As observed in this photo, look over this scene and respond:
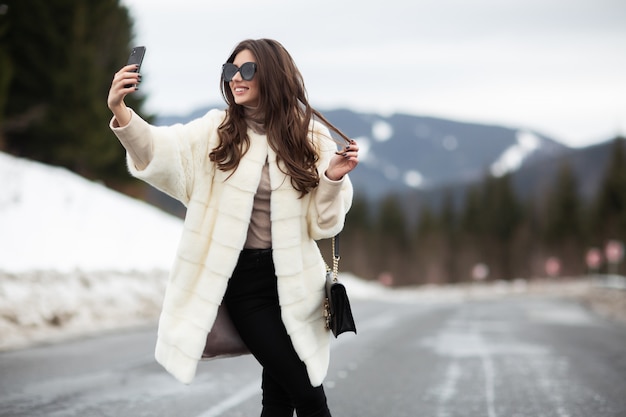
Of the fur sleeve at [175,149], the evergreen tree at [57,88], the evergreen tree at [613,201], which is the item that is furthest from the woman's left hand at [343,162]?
the evergreen tree at [613,201]

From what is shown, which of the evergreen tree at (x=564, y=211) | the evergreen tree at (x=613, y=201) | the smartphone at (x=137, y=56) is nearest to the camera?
the smartphone at (x=137, y=56)

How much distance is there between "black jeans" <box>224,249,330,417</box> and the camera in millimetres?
3818

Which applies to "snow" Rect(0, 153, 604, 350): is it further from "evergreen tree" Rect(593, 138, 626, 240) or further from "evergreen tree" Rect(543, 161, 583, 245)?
"evergreen tree" Rect(543, 161, 583, 245)

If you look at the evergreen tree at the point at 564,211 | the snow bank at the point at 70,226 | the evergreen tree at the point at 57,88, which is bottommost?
the evergreen tree at the point at 564,211

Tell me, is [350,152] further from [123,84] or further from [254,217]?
[123,84]

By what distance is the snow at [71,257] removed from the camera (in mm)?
14297

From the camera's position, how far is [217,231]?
3.82 metres

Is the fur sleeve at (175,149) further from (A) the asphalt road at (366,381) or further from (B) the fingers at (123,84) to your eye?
(A) the asphalt road at (366,381)

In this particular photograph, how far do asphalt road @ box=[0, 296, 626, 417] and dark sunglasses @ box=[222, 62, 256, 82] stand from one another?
394 centimetres

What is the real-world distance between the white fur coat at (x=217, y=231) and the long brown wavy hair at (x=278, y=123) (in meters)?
0.04

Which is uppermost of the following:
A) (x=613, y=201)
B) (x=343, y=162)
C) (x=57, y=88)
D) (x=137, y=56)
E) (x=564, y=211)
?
(x=137, y=56)

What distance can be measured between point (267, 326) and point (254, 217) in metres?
0.46

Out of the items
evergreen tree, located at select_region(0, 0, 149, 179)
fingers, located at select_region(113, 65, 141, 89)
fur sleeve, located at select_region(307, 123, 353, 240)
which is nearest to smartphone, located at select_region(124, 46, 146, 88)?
fingers, located at select_region(113, 65, 141, 89)

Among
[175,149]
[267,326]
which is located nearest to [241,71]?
[175,149]
